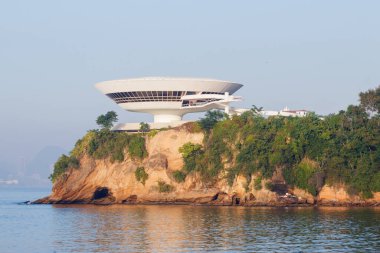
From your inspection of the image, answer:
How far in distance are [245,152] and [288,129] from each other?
14.7 feet

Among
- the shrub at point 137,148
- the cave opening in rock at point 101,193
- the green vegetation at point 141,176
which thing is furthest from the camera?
the cave opening in rock at point 101,193

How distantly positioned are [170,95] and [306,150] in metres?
17.8

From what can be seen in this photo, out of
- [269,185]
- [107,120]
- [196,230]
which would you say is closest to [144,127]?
[107,120]

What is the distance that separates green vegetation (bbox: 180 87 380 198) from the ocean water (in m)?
5.17

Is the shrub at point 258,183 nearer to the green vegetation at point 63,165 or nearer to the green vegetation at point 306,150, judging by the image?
the green vegetation at point 306,150

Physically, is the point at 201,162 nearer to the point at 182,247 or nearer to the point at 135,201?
the point at 135,201

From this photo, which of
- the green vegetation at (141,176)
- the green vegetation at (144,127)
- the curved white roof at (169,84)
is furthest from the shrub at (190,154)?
the curved white roof at (169,84)

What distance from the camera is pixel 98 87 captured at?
83.6m

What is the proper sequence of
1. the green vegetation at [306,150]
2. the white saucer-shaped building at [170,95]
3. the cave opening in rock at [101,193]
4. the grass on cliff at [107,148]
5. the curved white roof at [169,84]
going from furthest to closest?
the white saucer-shaped building at [170,95]
the curved white roof at [169,84]
the cave opening in rock at [101,193]
the grass on cliff at [107,148]
the green vegetation at [306,150]

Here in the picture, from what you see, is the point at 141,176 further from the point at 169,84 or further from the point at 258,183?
the point at 258,183

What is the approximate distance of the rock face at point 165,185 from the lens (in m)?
65.1

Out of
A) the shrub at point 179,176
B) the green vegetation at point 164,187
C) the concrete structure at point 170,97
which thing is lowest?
the green vegetation at point 164,187

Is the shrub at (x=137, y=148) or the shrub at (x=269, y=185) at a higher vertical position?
the shrub at (x=137, y=148)

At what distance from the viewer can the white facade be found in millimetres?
78188
